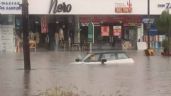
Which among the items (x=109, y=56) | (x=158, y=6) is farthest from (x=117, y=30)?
(x=109, y=56)

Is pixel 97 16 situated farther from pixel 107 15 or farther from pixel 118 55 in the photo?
pixel 118 55

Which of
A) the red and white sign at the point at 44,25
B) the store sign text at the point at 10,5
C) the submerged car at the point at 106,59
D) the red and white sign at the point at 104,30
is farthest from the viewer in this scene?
the red and white sign at the point at 104,30

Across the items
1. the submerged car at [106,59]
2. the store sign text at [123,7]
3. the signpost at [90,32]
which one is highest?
the store sign text at [123,7]

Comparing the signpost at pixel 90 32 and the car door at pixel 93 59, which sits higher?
the signpost at pixel 90 32

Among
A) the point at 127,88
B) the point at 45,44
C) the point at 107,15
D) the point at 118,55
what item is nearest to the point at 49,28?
the point at 45,44

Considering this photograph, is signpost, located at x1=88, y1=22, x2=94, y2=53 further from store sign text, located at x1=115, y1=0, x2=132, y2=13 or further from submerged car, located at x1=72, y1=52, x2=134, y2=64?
submerged car, located at x1=72, y1=52, x2=134, y2=64

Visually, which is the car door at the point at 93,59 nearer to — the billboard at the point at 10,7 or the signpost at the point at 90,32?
the signpost at the point at 90,32

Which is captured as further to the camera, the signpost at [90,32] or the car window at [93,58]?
the signpost at [90,32]

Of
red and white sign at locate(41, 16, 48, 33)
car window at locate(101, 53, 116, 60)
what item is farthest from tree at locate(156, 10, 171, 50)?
car window at locate(101, 53, 116, 60)

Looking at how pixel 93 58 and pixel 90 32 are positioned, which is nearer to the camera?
pixel 93 58

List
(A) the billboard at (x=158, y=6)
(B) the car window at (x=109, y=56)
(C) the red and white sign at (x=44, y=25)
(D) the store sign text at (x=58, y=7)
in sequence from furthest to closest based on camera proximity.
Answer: (A) the billboard at (x=158, y=6), (C) the red and white sign at (x=44, y=25), (D) the store sign text at (x=58, y=7), (B) the car window at (x=109, y=56)

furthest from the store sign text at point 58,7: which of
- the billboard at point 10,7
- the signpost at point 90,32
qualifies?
the billboard at point 10,7

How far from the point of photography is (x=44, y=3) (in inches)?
2446

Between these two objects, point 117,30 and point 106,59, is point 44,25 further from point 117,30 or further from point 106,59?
point 106,59
